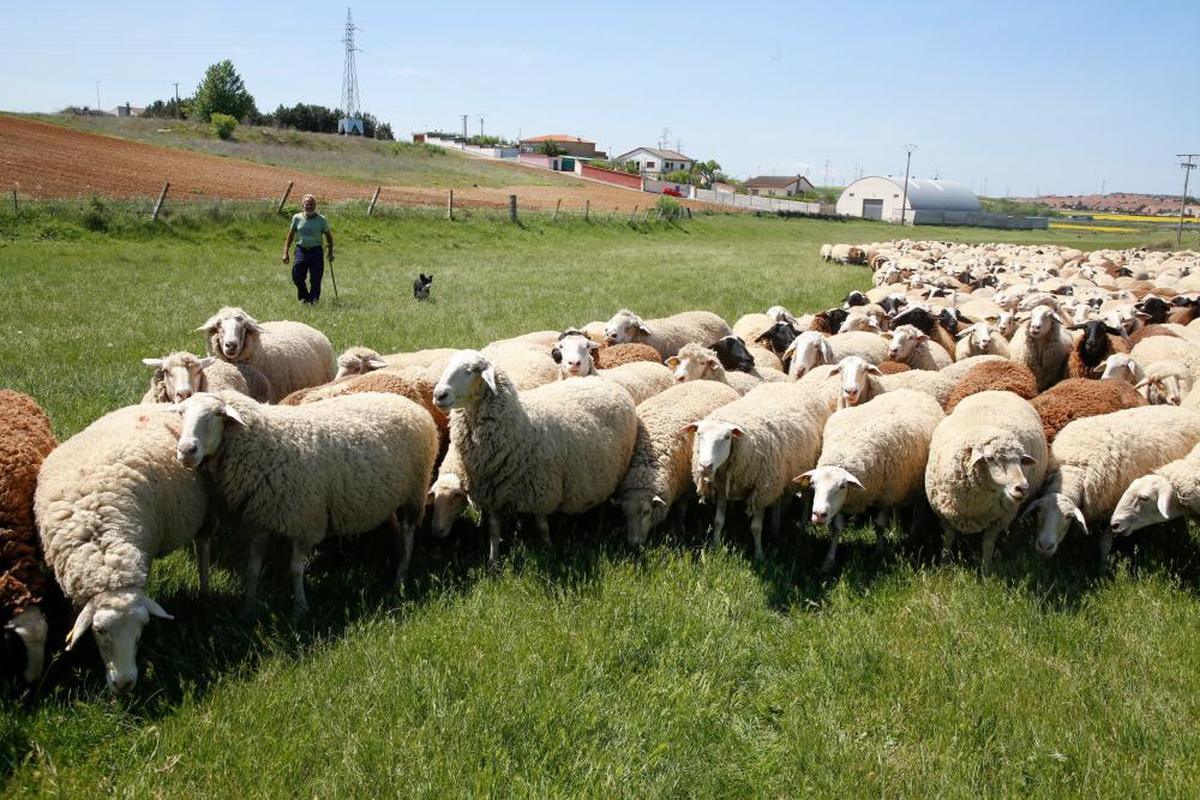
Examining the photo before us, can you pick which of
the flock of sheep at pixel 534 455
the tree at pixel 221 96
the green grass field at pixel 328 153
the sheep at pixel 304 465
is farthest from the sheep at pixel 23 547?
the tree at pixel 221 96

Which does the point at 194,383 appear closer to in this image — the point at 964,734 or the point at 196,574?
the point at 196,574

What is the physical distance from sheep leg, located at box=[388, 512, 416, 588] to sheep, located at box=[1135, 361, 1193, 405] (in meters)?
7.07

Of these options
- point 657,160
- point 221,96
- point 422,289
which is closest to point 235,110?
point 221,96

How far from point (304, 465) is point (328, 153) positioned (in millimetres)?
65817

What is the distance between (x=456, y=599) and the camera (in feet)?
17.0

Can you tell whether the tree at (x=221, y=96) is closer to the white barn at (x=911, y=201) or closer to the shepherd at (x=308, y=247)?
the white barn at (x=911, y=201)

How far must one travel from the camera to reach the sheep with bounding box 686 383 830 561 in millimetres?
6082

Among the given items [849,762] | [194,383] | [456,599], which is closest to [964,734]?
[849,762]

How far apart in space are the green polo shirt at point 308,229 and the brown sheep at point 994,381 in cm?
1066

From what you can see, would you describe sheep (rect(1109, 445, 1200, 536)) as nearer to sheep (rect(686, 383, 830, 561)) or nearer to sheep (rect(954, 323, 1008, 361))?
sheep (rect(686, 383, 830, 561))

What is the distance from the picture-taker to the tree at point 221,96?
3782 inches

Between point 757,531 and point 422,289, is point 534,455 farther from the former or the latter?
point 422,289

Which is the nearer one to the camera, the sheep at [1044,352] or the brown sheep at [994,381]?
the brown sheep at [994,381]

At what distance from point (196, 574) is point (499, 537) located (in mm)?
2028
